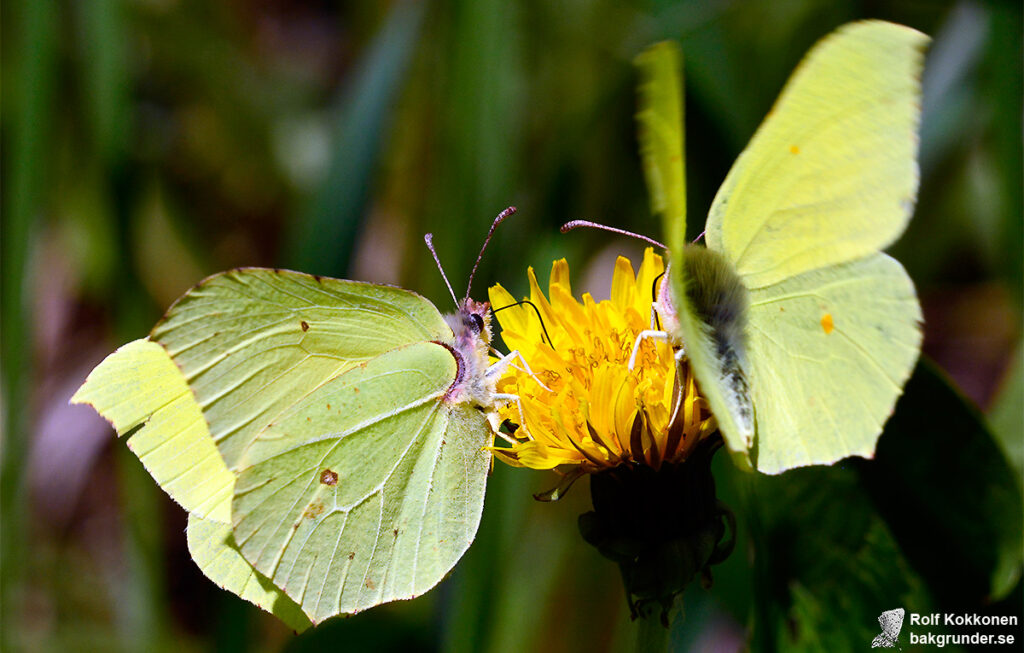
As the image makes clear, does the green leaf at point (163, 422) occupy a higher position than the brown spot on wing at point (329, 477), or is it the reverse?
the green leaf at point (163, 422)

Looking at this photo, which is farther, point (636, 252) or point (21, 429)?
point (636, 252)

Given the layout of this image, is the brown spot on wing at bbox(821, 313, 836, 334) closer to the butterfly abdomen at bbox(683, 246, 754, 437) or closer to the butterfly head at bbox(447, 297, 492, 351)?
the butterfly abdomen at bbox(683, 246, 754, 437)

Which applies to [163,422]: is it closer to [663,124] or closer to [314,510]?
[314,510]

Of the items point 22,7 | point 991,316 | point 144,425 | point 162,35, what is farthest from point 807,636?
point 162,35

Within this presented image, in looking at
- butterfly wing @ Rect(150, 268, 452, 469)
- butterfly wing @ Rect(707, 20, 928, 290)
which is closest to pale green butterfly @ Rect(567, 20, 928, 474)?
butterfly wing @ Rect(707, 20, 928, 290)

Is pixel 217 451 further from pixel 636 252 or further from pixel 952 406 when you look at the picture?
pixel 636 252

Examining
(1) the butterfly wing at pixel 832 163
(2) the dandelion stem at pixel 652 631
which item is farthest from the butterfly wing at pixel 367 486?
(1) the butterfly wing at pixel 832 163

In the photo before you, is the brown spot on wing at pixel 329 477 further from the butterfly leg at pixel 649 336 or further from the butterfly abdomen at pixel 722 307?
the butterfly abdomen at pixel 722 307
